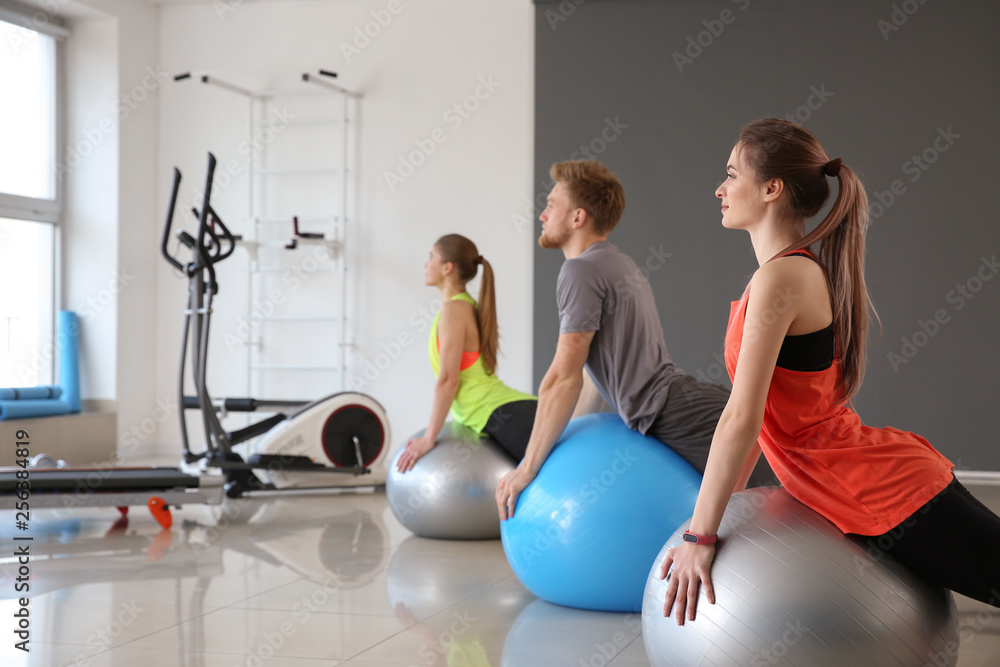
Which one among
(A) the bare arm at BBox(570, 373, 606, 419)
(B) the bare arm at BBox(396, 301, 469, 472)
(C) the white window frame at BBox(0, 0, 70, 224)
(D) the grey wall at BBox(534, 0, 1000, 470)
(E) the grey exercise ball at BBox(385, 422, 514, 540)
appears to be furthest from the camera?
(C) the white window frame at BBox(0, 0, 70, 224)

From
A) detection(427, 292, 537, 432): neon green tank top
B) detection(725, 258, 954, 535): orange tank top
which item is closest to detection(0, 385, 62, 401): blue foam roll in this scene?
detection(427, 292, 537, 432): neon green tank top

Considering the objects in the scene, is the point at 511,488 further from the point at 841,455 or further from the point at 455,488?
the point at 841,455

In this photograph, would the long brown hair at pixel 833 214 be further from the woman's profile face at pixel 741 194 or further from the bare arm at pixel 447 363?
the bare arm at pixel 447 363

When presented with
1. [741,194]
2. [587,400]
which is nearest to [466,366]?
[587,400]

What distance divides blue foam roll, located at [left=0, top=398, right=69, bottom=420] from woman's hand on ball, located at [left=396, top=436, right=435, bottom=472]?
10.3 feet

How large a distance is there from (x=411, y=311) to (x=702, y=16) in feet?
8.82

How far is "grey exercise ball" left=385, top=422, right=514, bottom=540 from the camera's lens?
3.57 metres

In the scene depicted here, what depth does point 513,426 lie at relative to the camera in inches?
143

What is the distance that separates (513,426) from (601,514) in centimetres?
116

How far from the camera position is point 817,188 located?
5.63 feet

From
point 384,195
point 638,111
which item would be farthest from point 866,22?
point 384,195

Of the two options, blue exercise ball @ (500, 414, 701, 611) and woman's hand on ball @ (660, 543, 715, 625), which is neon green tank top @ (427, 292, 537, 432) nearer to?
blue exercise ball @ (500, 414, 701, 611)

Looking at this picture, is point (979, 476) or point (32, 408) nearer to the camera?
point (979, 476)

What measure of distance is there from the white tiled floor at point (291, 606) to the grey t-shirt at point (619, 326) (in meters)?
0.62
